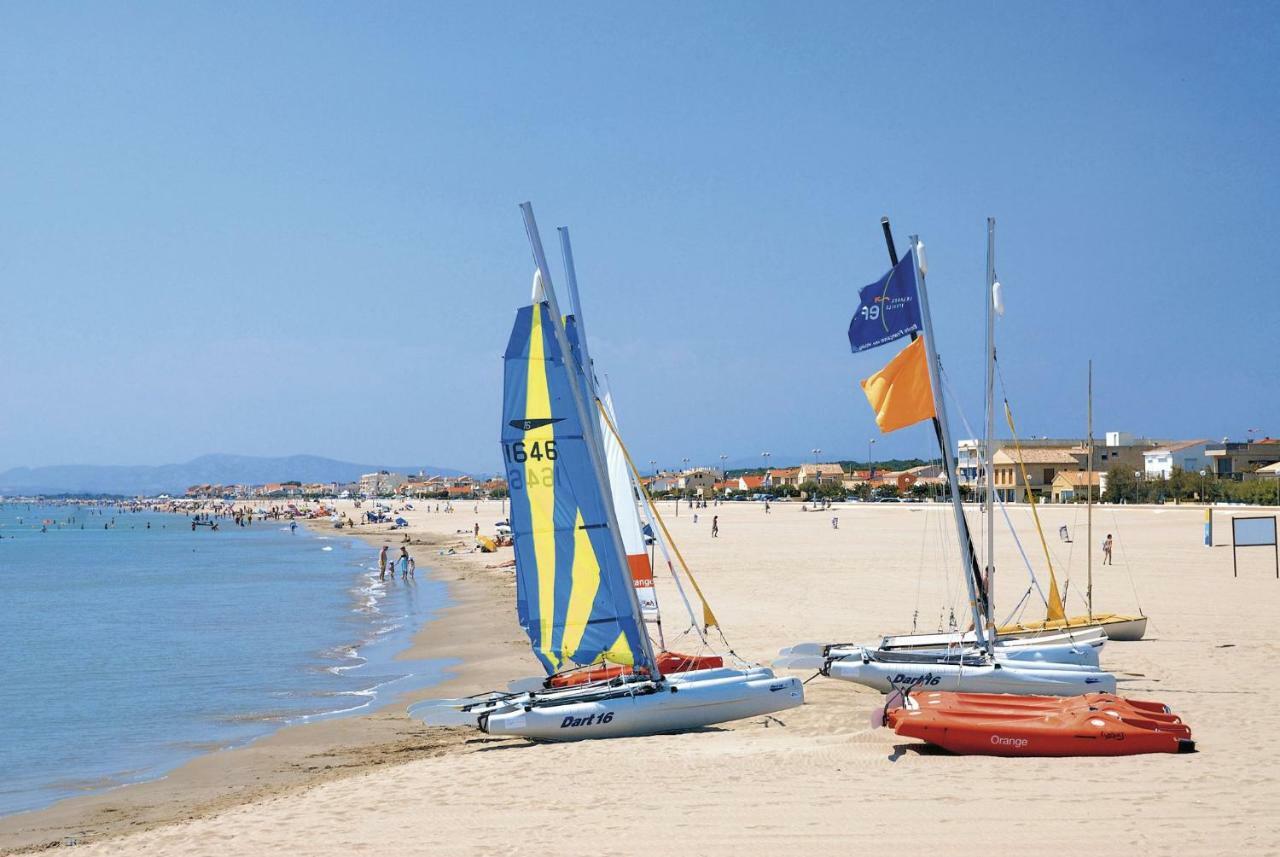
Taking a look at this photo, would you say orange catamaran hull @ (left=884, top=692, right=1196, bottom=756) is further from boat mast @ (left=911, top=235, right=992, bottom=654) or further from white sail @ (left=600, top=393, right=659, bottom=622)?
white sail @ (left=600, top=393, right=659, bottom=622)

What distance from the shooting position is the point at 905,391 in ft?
42.5

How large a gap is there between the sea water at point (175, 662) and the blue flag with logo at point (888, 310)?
894cm

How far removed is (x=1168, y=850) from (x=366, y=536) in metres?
76.0

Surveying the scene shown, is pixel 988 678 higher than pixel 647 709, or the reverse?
pixel 988 678

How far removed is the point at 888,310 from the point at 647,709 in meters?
5.36

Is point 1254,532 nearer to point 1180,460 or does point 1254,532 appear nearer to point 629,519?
point 629,519

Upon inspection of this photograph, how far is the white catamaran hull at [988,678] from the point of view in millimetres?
12461

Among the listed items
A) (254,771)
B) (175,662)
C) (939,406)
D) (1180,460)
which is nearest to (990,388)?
(939,406)

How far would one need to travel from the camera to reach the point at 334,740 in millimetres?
13734

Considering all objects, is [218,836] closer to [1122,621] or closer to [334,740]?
[334,740]

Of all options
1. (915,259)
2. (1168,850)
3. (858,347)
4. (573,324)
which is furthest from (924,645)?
(1168,850)

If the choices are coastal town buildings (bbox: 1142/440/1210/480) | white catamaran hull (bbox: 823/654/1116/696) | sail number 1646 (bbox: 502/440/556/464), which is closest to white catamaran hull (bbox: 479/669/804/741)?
white catamaran hull (bbox: 823/654/1116/696)

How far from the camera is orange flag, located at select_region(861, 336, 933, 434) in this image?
1288 centimetres

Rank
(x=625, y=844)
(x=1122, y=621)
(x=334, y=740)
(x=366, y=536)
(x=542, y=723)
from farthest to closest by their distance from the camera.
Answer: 1. (x=366, y=536)
2. (x=1122, y=621)
3. (x=334, y=740)
4. (x=542, y=723)
5. (x=625, y=844)
